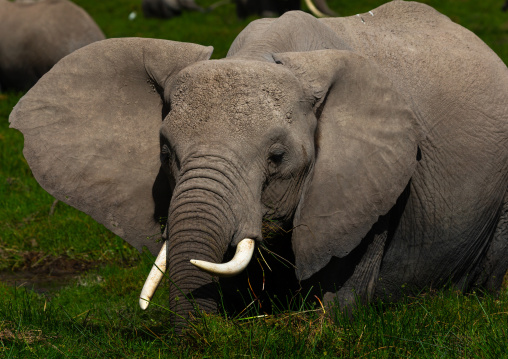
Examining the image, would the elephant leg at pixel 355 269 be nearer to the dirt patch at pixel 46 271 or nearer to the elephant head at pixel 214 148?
the elephant head at pixel 214 148

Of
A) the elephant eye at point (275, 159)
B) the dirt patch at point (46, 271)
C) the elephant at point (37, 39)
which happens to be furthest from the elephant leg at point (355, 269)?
the elephant at point (37, 39)

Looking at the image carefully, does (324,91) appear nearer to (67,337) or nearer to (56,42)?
(67,337)

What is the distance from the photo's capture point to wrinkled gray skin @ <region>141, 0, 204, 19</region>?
20203mm

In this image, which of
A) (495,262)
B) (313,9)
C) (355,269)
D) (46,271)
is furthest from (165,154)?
(313,9)

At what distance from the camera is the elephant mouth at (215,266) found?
3.55 m

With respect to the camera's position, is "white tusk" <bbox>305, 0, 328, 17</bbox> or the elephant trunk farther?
"white tusk" <bbox>305, 0, 328, 17</bbox>

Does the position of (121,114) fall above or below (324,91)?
below

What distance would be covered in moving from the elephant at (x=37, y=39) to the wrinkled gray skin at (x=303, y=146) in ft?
23.7

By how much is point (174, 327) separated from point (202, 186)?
2.02 feet

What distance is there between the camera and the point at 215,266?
356cm

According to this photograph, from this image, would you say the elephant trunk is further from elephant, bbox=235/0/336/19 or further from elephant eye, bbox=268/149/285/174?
elephant, bbox=235/0/336/19

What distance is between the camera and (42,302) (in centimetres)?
570

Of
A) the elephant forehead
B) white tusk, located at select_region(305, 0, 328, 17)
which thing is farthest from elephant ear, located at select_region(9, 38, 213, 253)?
white tusk, located at select_region(305, 0, 328, 17)

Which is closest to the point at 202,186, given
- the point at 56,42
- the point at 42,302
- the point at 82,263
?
the point at 42,302
